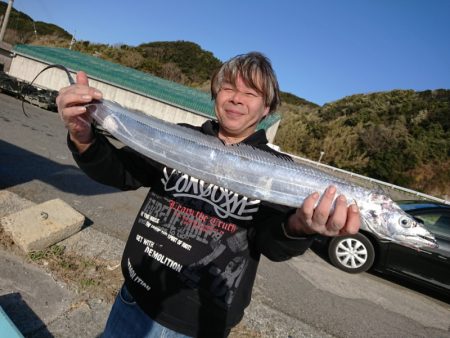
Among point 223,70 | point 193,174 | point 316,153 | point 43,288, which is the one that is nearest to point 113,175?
point 193,174

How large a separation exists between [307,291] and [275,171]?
12.1 feet

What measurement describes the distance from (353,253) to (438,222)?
154 cm

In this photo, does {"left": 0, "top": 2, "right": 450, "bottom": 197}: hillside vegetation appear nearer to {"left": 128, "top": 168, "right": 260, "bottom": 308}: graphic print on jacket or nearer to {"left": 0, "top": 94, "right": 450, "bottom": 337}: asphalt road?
{"left": 0, "top": 94, "right": 450, "bottom": 337}: asphalt road

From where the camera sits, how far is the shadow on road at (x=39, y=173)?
6020 mm

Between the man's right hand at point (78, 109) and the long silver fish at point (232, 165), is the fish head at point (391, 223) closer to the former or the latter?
the long silver fish at point (232, 165)

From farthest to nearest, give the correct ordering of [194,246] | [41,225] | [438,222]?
[438,222], [41,225], [194,246]

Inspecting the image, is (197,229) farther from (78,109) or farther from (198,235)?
(78,109)

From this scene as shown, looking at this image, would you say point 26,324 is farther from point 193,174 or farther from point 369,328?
point 369,328

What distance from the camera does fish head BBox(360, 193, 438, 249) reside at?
2.01 meters

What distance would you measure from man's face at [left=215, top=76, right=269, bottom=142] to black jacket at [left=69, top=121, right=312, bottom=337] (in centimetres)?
36

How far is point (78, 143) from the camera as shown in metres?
1.66

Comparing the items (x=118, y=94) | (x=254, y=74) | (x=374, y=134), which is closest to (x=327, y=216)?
(x=254, y=74)

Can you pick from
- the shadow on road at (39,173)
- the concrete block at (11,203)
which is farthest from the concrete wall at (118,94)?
the concrete block at (11,203)

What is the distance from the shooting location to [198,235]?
5.64 ft
